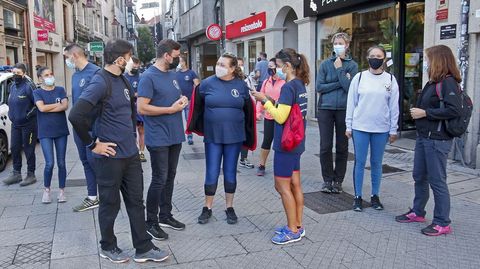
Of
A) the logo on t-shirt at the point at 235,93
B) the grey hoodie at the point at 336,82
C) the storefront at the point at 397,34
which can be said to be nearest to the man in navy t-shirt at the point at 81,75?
the logo on t-shirt at the point at 235,93

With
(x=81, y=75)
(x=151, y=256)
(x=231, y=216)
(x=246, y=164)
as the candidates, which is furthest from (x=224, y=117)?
(x=246, y=164)

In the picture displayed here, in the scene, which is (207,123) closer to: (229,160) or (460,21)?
(229,160)

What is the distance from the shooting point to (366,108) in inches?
207

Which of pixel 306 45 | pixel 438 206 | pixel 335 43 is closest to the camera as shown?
pixel 438 206

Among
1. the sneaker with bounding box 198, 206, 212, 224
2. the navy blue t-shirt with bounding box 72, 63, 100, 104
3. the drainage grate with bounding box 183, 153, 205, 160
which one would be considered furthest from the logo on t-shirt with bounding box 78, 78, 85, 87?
the drainage grate with bounding box 183, 153, 205, 160

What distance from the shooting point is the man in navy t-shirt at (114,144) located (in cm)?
372

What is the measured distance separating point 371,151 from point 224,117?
181 centimetres

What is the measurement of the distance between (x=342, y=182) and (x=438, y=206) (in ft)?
6.60

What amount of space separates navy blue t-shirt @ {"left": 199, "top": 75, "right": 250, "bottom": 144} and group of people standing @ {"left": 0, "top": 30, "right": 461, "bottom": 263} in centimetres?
1

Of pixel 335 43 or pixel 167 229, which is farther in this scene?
pixel 335 43

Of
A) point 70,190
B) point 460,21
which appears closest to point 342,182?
point 460,21

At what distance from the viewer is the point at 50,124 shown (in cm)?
595

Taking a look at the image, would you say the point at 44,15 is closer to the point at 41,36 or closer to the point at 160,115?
the point at 41,36

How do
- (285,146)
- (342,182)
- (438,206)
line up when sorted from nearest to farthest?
(285,146) < (438,206) < (342,182)
